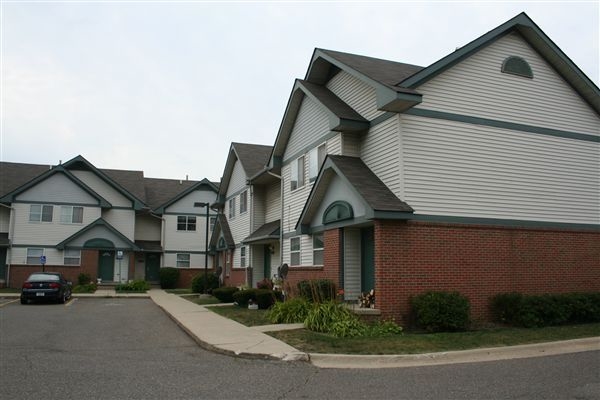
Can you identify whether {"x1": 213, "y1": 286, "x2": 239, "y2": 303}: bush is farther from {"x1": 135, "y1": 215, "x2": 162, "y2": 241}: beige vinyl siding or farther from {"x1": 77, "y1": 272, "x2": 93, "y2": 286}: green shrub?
{"x1": 135, "y1": 215, "x2": 162, "y2": 241}: beige vinyl siding

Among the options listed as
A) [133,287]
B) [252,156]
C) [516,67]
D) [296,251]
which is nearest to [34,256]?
[133,287]

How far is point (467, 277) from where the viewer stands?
1529 cm

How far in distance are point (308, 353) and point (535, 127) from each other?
10.9 metres

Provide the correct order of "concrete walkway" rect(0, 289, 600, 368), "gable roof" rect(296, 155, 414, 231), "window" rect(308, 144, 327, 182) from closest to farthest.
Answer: "concrete walkway" rect(0, 289, 600, 368)
"gable roof" rect(296, 155, 414, 231)
"window" rect(308, 144, 327, 182)

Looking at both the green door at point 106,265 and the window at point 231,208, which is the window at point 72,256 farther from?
the window at point 231,208

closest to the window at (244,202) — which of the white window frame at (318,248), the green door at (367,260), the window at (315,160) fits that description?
the window at (315,160)

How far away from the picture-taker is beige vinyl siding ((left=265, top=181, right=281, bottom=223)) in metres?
25.9

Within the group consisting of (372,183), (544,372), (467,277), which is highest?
(372,183)

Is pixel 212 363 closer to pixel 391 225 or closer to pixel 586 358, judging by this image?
pixel 391 225

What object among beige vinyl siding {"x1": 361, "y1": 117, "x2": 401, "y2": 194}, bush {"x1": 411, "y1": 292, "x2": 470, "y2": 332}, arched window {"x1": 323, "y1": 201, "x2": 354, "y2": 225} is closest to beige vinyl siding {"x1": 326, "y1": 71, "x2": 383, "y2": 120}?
beige vinyl siding {"x1": 361, "y1": 117, "x2": 401, "y2": 194}

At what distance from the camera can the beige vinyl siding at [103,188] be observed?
41.8m

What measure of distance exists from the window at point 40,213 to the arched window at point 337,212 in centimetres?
2873

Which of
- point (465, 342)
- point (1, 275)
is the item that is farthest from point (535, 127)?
point (1, 275)

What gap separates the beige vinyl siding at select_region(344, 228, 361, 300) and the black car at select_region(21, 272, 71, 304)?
1621 cm
